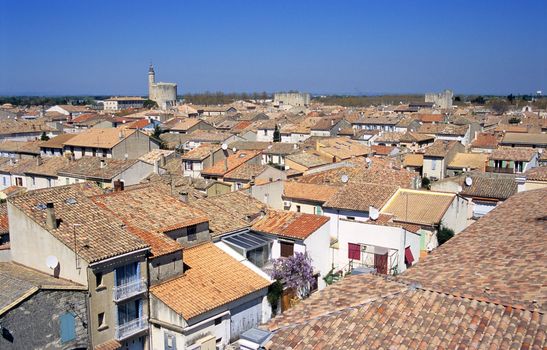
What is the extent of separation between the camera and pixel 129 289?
54.9 ft

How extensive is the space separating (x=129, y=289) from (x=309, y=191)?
15.0 m

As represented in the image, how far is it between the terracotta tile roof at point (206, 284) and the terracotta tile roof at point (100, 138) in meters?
30.0

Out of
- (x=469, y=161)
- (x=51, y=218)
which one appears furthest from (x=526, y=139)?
(x=51, y=218)

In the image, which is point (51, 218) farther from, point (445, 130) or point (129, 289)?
point (445, 130)

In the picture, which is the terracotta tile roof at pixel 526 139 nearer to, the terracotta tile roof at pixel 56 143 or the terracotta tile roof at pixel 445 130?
the terracotta tile roof at pixel 445 130

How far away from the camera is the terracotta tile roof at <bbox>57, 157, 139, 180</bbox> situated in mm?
37344

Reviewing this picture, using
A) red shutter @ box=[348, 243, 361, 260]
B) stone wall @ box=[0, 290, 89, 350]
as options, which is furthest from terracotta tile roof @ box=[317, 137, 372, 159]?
stone wall @ box=[0, 290, 89, 350]

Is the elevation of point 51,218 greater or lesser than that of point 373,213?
greater

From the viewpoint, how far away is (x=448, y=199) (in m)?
26.1

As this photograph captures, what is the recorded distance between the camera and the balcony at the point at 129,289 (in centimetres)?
1645

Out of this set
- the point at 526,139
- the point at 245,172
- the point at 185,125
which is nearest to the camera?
the point at 245,172

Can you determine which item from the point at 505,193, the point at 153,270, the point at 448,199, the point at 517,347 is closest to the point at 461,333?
the point at 517,347

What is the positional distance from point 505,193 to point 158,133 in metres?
46.3

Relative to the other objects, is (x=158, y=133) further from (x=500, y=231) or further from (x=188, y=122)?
(x=500, y=231)
